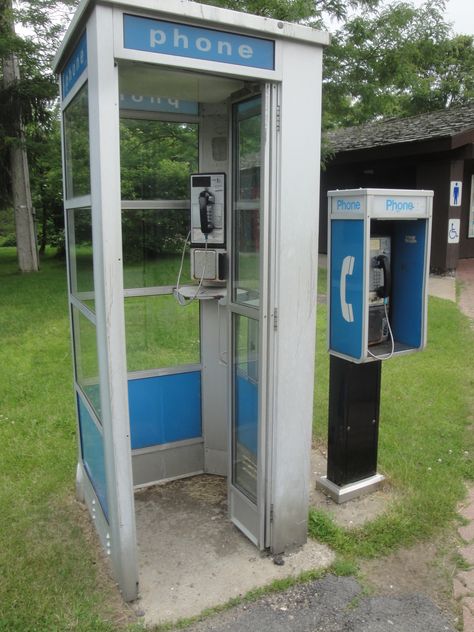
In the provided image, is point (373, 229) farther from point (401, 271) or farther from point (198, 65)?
point (198, 65)

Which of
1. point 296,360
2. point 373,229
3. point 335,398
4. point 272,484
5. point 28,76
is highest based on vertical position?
point 28,76

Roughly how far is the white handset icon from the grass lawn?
3.92ft

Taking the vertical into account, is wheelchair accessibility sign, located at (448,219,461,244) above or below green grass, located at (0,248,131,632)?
above

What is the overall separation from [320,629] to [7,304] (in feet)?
29.2

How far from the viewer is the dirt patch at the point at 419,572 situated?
2783mm

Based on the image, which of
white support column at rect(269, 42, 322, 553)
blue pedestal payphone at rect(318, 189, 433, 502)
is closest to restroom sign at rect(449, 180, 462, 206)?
blue pedestal payphone at rect(318, 189, 433, 502)

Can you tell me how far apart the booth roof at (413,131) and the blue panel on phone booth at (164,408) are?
9055mm

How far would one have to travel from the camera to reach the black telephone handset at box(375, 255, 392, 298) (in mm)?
3338

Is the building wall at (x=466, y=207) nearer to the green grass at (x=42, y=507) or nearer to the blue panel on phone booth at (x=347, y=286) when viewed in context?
the green grass at (x=42, y=507)

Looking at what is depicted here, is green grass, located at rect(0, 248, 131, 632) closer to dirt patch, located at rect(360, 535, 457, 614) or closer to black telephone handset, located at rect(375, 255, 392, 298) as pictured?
dirt patch, located at rect(360, 535, 457, 614)

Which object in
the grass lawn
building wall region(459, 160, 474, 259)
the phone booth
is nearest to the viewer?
the phone booth

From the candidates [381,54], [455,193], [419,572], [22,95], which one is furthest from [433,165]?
[419,572]

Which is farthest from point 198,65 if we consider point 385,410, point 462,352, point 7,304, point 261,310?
point 7,304

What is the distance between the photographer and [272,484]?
2971 millimetres
